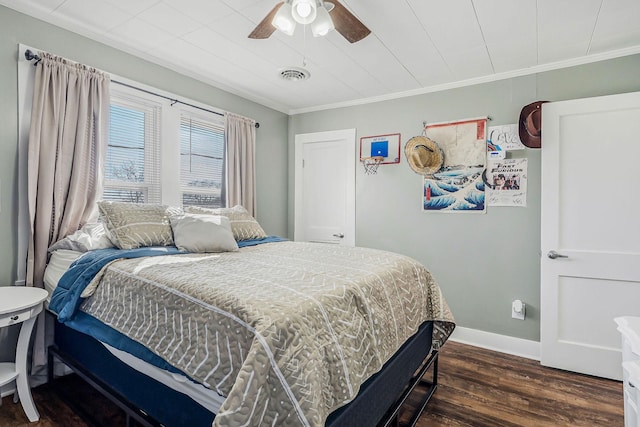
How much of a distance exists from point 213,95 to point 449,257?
2.83 meters

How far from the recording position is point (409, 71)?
9.81 feet

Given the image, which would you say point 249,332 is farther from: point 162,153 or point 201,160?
point 201,160

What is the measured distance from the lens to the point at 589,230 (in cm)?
254

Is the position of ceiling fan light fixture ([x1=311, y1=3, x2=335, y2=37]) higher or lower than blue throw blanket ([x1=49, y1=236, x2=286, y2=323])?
higher

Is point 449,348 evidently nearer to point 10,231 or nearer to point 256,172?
point 256,172

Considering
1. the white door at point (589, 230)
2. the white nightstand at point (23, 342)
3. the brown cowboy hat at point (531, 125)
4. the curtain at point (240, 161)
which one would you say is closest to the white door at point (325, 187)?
the curtain at point (240, 161)

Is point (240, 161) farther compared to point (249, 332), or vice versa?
point (240, 161)

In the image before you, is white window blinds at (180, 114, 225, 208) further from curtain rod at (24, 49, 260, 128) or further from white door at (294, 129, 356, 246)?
white door at (294, 129, 356, 246)

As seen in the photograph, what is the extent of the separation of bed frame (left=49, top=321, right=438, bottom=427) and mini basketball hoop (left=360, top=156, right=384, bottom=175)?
1908 millimetres

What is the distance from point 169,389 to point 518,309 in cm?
281

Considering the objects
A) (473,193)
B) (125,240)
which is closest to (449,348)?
(473,193)

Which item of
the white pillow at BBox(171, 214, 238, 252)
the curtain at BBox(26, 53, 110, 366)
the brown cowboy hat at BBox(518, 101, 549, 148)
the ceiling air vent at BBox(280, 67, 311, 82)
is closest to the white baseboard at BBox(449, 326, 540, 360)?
the brown cowboy hat at BBox(518, 101, 549, 148)

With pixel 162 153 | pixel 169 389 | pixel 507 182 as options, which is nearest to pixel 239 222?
pixel 162 153

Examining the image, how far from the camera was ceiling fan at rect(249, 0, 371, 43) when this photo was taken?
65.7 inches
